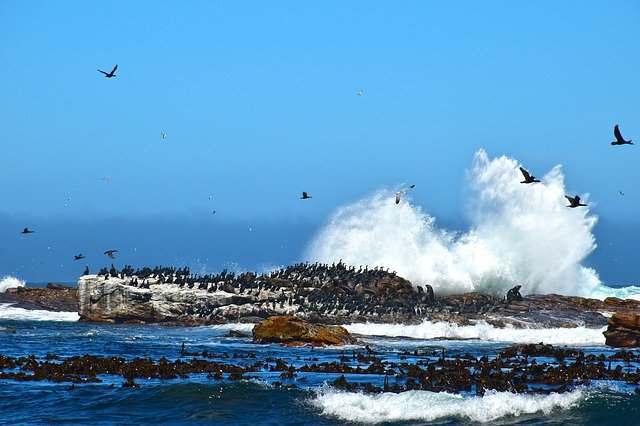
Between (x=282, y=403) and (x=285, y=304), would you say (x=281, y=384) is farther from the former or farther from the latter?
(x=285, y=304)

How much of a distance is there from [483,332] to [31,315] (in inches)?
1179

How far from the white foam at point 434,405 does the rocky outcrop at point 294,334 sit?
1456 centimetres

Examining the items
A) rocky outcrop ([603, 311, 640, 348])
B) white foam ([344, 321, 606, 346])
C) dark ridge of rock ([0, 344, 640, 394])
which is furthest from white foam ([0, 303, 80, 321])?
rocky outcrop ([603, 311, 640, 348])

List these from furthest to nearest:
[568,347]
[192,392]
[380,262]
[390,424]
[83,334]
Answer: [380,262] < [83,334] < [568,347] < [192,392] < [390,424]

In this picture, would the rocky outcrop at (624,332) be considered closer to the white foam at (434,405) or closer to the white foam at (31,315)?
the white foam at (434,405)

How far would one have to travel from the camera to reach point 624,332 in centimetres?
4094

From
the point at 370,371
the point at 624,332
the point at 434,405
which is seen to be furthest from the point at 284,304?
the point at 434,405

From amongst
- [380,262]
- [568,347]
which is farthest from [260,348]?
[380,262]

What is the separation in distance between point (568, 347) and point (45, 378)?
2214 centimetres

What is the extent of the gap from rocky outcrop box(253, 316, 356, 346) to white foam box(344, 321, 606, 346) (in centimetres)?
742

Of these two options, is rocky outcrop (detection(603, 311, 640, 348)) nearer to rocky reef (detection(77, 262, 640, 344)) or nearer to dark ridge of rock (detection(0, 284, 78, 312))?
rocky reef (detection(77, 262, 640, 344))

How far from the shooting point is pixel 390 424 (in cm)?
2212

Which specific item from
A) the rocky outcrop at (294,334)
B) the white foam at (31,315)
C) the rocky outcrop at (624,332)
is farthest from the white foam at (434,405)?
the white foam at (31,315)

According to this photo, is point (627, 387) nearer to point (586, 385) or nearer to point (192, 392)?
point (586, 385)
